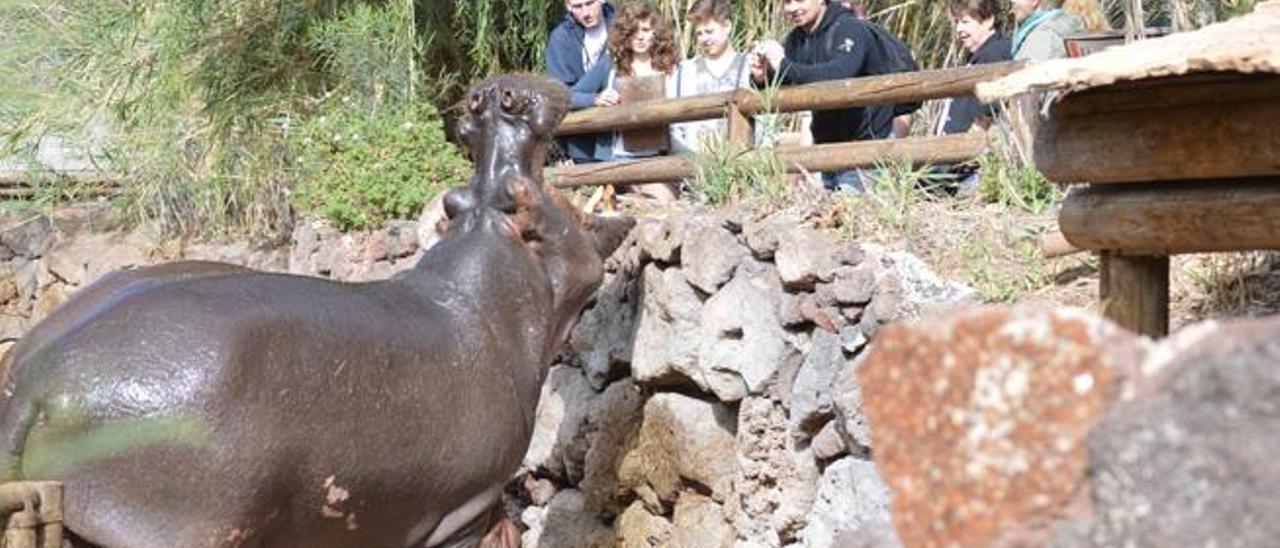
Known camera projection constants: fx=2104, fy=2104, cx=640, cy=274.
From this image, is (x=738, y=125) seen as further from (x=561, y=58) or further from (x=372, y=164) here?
(x=372, y=164)

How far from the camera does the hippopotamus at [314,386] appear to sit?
4180 mm

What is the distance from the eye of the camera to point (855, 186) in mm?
7973

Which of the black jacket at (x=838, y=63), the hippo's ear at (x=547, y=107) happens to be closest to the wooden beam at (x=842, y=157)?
the black jacket at (x=838, y=63)

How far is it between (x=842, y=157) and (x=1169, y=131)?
114 inches

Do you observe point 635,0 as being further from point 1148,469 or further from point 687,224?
point 1148,469

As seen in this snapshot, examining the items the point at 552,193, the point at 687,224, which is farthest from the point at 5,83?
the point at 552,193

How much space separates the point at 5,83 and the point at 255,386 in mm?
8234

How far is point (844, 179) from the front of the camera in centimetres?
805

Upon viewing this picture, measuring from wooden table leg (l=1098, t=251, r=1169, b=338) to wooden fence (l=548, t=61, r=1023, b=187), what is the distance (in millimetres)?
1995

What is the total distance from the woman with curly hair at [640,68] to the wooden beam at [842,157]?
7.8 inches

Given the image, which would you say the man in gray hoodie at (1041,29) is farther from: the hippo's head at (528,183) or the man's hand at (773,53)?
the hippo's head at (528,183)

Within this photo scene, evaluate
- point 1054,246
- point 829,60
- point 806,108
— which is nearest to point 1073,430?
point 1054,246

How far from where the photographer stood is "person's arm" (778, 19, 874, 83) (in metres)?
8.19

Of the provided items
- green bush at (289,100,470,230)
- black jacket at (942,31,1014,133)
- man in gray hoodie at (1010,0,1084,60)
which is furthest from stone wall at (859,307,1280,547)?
green bush at (289,100,470,230)
